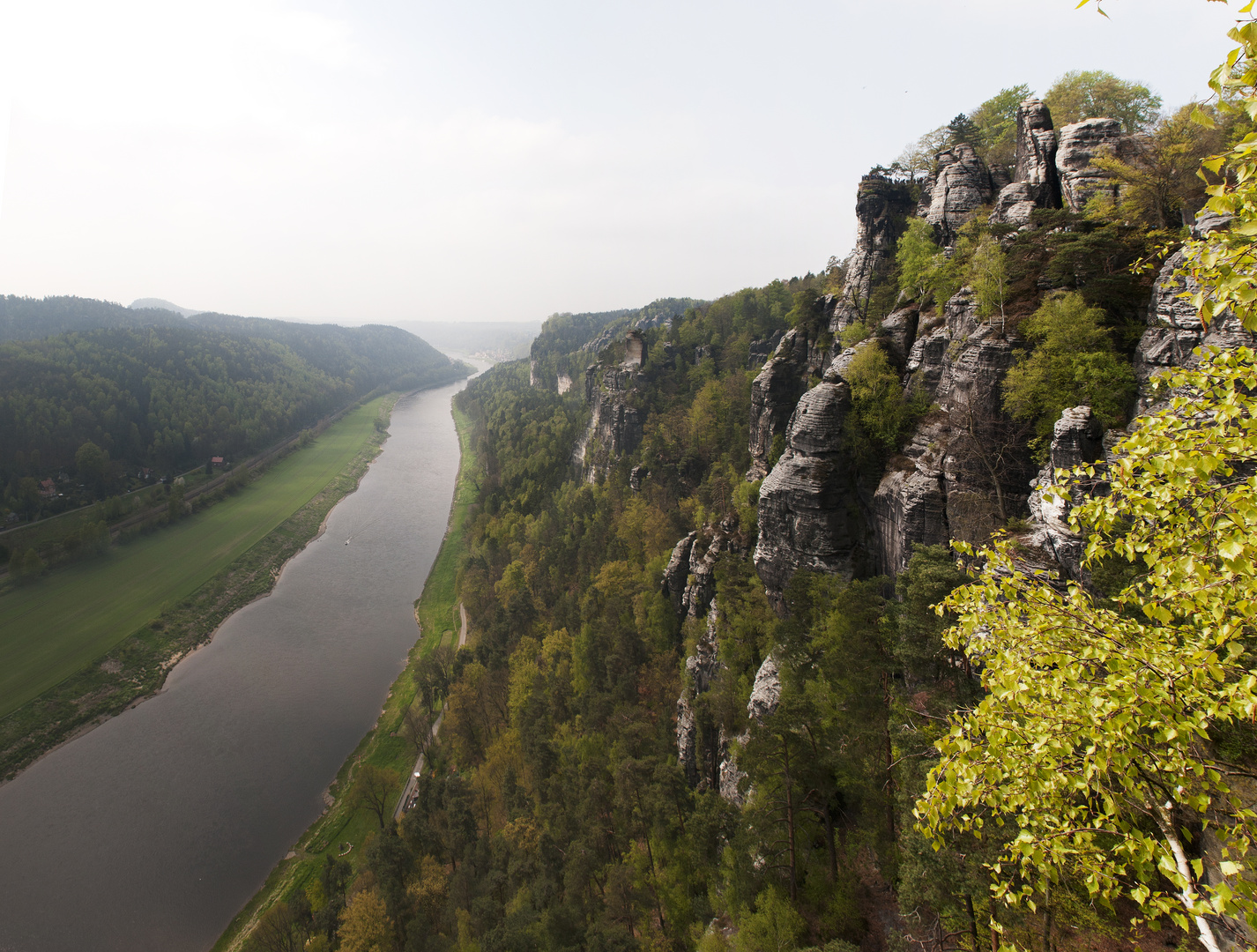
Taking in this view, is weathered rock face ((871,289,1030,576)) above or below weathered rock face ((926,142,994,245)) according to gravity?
below

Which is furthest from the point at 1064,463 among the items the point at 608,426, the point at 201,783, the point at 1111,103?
the point at 608,426

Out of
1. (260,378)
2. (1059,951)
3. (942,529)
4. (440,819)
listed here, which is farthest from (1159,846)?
(260,378)

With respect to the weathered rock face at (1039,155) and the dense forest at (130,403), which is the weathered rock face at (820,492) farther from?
the dense forest at (130,403)

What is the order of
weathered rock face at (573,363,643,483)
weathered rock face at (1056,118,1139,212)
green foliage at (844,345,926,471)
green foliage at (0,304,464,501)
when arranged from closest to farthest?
weathered rock face at (1056,118,1139,212) → green foliage at (844,345,926,471) → weathered rock face at (573,363,643,483) → green foliage at (0,304,464,501)

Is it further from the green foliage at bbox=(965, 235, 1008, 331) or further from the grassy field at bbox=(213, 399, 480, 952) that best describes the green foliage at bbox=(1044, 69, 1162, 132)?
the grassy field at bbox=(213, 399, 480, 952)

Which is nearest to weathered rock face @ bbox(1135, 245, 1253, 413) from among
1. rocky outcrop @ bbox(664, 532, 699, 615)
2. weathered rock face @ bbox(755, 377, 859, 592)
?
weathered rock face @ bbox(755, 377, 859, 592)

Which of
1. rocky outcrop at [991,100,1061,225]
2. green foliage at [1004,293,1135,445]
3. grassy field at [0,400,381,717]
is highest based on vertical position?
rocky outcrop at [991,100,1061,225]

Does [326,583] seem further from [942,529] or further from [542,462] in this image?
[942,529]
